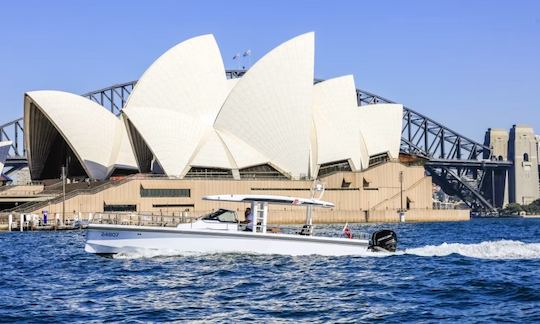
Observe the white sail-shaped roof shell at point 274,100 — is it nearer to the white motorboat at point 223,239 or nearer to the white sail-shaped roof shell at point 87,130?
the white sail-shaped roof shell at point 87,130

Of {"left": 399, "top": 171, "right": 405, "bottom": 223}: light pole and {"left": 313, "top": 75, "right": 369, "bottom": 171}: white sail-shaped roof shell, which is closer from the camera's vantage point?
{"left": 313, "top": 75, "right": 369, "bottom": 171}: white sail-shaped roof shell

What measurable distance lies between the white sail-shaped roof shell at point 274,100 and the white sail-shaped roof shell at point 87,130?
13.0m

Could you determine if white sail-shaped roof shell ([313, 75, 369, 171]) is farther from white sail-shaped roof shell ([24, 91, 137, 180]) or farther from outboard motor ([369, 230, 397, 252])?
outboard motor ([369, 230, 397, 252])

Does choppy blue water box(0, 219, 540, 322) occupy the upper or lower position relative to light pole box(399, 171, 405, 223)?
lower

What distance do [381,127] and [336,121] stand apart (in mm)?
12167

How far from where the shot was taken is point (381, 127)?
10381 cm

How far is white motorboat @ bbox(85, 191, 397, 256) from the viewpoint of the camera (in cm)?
3008

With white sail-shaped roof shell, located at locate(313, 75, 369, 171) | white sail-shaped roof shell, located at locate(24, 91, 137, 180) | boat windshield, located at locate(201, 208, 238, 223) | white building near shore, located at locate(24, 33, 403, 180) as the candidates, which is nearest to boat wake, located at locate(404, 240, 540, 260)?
boat windshield, located at locate(201, 208, 238, 223)

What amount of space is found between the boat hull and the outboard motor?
2.83 ft

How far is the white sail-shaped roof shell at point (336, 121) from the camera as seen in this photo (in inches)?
3671

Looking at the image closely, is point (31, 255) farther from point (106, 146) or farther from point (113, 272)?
point (106, 146)

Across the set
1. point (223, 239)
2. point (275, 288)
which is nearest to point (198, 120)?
point (223, 239)

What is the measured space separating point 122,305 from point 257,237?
10.0 m

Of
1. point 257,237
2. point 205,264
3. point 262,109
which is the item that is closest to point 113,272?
point 205,264
